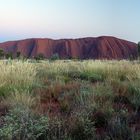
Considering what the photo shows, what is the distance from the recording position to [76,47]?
98.6 metres

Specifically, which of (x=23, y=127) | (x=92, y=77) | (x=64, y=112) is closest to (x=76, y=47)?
(x=92, y=77)

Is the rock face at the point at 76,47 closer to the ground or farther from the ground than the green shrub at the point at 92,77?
closer to the ground

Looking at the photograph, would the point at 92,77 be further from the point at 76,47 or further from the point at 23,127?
the point at 76,47

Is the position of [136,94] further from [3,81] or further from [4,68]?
[4,68]

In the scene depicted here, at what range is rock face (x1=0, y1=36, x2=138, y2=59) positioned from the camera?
92625 millimetres

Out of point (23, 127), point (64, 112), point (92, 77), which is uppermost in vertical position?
point (23, 127)

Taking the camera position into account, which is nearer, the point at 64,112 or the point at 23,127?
the point at 23,127

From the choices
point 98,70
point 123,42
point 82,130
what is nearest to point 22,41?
point 123,42

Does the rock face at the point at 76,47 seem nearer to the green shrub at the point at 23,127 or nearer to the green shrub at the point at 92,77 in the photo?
the green shrub at the point at 92,77

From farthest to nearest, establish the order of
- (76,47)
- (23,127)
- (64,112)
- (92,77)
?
(76,47) < (92,77) < (64,112) < (23,127)

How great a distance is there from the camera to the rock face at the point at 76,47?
92625mm

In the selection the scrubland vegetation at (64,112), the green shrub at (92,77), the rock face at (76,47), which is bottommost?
the rock face at (76,47)

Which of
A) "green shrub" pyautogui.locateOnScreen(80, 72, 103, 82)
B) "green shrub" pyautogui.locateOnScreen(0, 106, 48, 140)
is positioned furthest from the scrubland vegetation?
"green shrub" pyautogui.locateOnScreen(80, 72, 103, 82)

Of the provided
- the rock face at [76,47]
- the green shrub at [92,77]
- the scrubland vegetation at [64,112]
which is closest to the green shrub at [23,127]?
the scrubland vegetation at [64,112]
